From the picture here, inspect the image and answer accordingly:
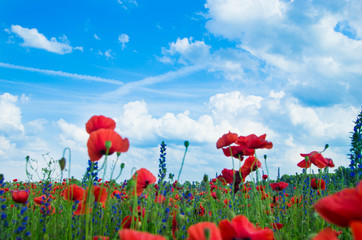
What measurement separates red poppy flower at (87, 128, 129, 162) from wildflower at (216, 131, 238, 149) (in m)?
0.83

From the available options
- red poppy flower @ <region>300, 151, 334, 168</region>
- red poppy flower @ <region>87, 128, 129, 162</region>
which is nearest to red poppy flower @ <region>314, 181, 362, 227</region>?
red poppy flower @ <region>87, 128, 129, 162</region>

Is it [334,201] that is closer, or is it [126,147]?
[334,201]

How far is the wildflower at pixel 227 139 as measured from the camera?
215 centimetres

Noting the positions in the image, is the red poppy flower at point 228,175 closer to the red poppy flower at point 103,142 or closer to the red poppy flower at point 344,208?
the red poppy flower at point 103,142

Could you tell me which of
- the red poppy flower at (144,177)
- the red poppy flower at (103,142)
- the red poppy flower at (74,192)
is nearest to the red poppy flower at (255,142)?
the red poppy flower at (144,177)

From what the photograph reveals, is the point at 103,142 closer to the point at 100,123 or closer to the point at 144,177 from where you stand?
the point at 100,123

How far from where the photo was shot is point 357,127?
5191 mm

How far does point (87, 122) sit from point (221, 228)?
1.04 metres

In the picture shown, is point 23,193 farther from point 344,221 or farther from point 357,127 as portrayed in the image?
point 357,127

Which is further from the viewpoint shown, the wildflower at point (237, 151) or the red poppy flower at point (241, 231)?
the wildflower at point (237, 151)

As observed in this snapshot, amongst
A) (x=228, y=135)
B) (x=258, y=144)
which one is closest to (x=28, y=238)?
(x=228, y=135)

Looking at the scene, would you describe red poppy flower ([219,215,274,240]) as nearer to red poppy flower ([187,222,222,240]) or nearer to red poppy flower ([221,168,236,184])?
red poppy flower ([187,222,222,240])

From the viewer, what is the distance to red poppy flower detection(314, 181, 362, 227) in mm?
753

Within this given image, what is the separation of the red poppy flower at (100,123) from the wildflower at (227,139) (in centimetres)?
82
